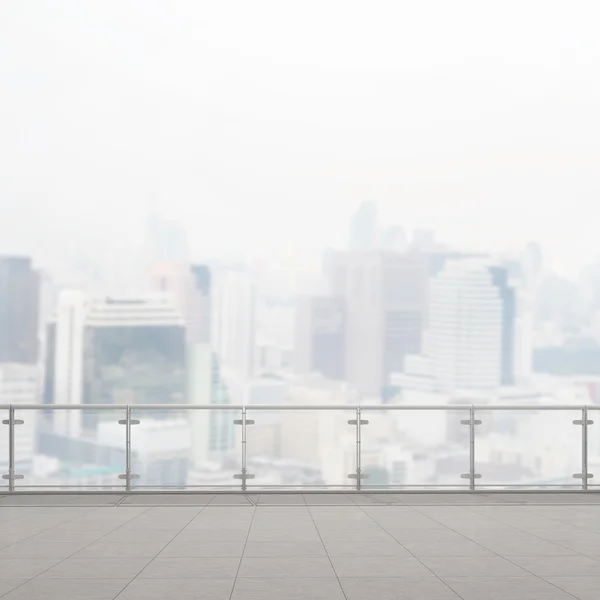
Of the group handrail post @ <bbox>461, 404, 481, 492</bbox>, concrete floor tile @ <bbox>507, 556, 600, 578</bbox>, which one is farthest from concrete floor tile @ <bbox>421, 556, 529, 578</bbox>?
handrail post @ <bbox>461, 404, 481, 492</bbox>

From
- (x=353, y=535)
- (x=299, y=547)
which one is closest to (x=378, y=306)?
(x=353, y=535)

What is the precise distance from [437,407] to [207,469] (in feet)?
10.00

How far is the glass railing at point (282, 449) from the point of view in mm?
12133

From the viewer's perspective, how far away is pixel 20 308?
3409 centimetres

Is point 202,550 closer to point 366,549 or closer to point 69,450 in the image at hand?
point 366,549

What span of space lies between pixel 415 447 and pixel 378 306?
23.1m

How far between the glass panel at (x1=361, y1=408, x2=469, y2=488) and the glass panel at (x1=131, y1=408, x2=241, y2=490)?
1.73 meters

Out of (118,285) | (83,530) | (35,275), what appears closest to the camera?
(83,530)

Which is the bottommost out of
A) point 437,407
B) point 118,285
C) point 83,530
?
point 83,530

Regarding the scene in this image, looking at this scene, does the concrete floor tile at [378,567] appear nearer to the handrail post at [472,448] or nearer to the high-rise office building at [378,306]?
the handrail post at [472,448]

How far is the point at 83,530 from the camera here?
360 inches

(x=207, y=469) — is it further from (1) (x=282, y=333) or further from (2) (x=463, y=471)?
(1) (x=282, y=333)

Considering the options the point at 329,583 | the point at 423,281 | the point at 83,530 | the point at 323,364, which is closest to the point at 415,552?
the point at 329,583

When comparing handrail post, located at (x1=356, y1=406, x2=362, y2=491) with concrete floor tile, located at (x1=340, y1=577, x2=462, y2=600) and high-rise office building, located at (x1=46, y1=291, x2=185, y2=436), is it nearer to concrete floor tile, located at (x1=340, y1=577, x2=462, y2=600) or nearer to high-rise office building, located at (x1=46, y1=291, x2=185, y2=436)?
concrete floor tile, located at (x1=340, y1=577, x2=462, y2=600)
